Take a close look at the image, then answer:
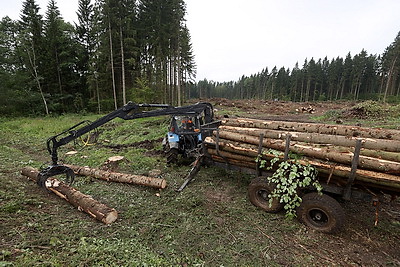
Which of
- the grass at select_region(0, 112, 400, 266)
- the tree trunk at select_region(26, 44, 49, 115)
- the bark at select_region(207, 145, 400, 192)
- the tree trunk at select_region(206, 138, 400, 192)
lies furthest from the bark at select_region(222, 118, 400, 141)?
the tree trunk at select_region(26, 44, 49, 115)

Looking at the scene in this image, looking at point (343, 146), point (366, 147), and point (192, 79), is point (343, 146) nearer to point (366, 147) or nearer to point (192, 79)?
point (366, 147)

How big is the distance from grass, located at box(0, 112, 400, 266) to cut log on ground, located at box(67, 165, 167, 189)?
0.19 m

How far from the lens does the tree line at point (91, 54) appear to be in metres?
21.0

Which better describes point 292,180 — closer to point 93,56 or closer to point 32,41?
point 93,56

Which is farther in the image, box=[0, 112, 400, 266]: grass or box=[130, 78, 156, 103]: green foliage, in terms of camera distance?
box=[130, 78, 156, 103]: green foliage

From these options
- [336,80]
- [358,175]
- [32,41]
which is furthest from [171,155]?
[336,80]

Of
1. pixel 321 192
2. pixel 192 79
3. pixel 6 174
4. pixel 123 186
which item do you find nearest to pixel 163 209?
pixel 123 186

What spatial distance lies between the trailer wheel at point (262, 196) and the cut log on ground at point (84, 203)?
3.38 m

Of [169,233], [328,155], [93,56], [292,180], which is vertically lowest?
[169,233]

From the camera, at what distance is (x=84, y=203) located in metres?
4.52

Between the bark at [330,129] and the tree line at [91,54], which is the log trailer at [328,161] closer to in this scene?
the bark at [330,129]

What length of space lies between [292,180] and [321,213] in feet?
2.93

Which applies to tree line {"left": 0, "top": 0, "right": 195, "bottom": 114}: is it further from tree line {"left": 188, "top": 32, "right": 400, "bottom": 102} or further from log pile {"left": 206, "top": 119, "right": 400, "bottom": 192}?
tree line {"left": 188, "top": 32, "right": 400, "bottom": 102}

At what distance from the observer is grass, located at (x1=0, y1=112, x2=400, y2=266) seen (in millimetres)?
3232
